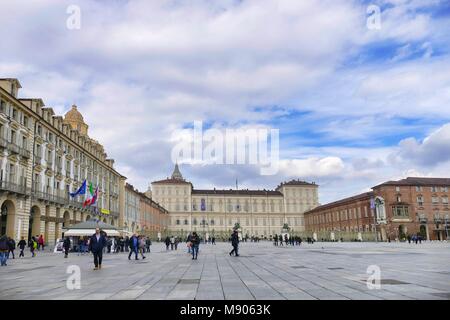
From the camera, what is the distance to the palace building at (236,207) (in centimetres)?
13025

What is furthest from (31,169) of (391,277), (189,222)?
(189,222)

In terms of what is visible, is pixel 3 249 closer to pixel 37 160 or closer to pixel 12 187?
pixel 12 187

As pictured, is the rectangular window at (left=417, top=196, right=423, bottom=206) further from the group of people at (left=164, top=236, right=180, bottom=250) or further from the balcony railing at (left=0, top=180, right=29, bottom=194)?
the balcony railing at (left=0, top=180, right=29, bottom=194)

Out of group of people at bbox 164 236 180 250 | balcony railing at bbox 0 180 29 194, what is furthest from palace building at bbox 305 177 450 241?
balcony railing at bbox 0 180 29 194

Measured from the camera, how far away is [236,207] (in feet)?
438

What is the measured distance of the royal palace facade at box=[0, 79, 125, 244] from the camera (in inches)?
1384

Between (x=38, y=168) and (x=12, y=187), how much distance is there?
20.7 feet

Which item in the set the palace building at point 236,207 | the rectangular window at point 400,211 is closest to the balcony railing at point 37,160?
the rectangular window at point 400,211

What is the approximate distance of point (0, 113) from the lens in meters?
33.3

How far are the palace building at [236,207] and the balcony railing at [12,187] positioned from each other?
3657 inches

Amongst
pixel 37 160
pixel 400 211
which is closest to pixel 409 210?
pixel 400 211
